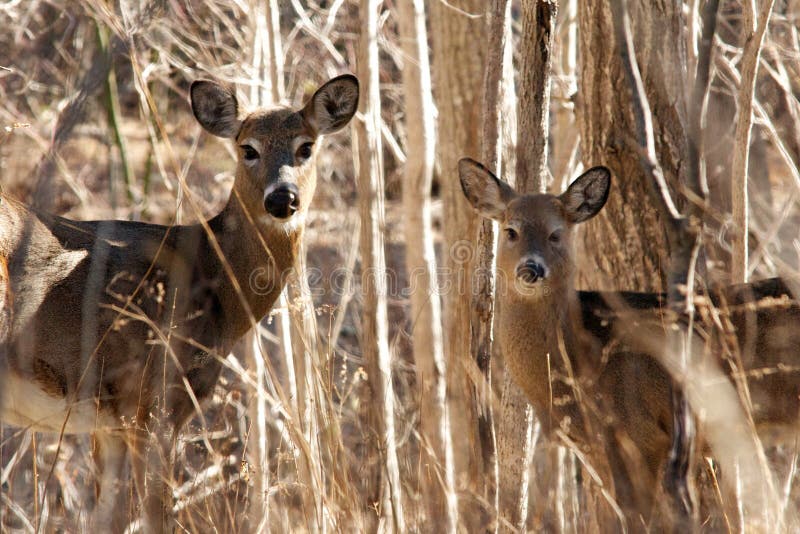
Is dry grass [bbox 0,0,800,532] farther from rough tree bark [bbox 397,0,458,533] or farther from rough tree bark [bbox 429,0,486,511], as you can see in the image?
rough tree bark [bbox 429,0,486,511]

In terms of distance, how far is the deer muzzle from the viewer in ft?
18.6

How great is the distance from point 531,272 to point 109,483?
2.56 meters

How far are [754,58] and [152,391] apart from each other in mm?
3570

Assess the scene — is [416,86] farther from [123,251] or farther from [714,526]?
[714,526]

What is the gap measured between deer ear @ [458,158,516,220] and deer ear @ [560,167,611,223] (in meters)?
0.34

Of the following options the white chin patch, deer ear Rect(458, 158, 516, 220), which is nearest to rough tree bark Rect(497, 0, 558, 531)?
deer ear Rect(458, 158, 516, 220)

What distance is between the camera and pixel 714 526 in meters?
6.03

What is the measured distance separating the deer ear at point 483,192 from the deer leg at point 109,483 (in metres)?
2.41

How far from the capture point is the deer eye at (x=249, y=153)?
20.0 feet

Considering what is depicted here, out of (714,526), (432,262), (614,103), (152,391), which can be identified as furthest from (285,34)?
(714,526)

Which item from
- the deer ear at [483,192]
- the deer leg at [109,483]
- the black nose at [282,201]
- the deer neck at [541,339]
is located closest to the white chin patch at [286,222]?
the black nose at [282,201]

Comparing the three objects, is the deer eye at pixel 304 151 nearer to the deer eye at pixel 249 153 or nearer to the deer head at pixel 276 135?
the deer head at pixel 276 135

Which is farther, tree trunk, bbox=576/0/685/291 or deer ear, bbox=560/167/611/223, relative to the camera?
tree trunk, bbox=576/0/685/291

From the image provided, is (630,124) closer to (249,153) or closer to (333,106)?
(333,106)
